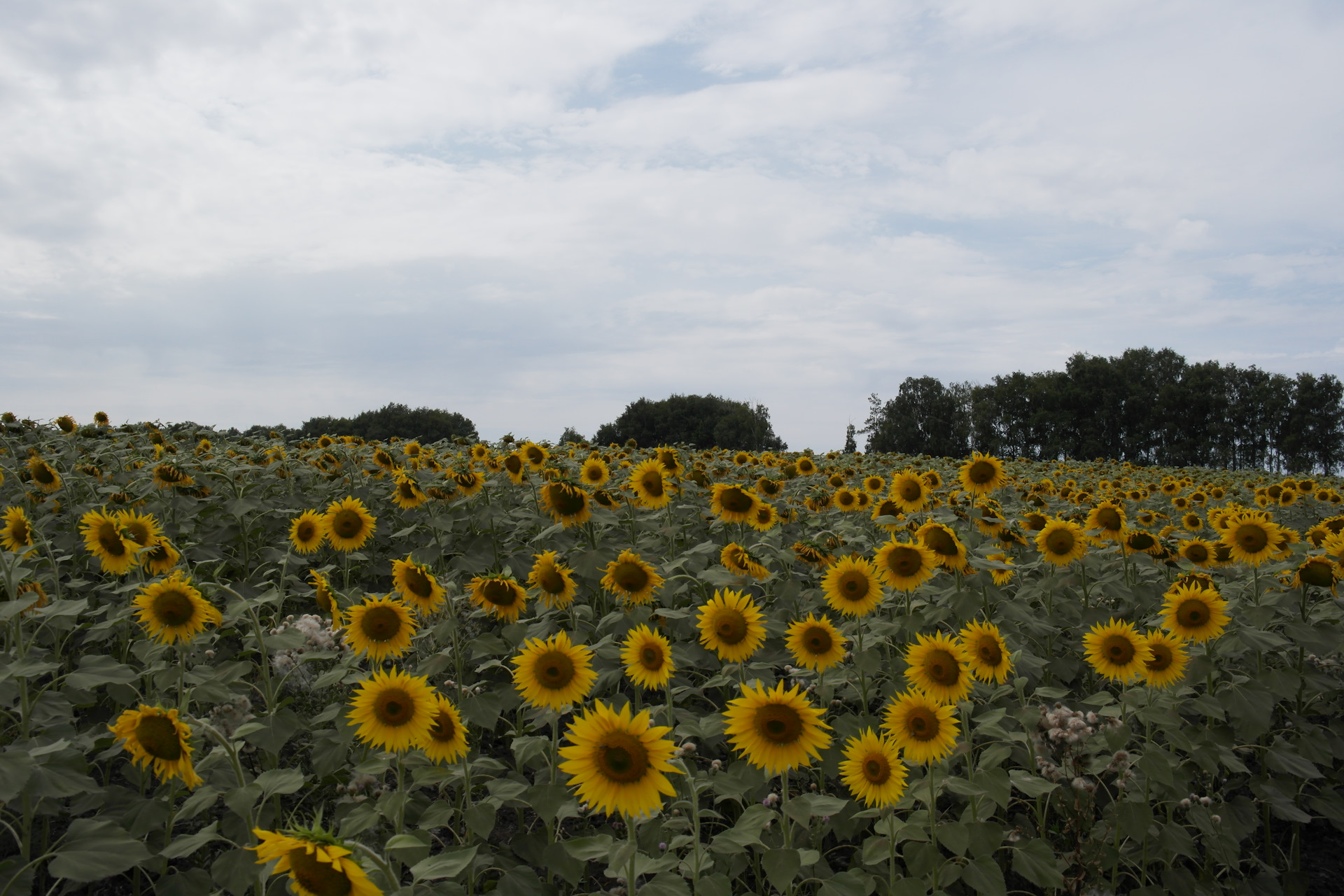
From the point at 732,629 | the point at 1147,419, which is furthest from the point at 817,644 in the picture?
the point at 1147,419

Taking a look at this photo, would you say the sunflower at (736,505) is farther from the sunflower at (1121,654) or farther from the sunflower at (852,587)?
the sunflower at (1121,654)

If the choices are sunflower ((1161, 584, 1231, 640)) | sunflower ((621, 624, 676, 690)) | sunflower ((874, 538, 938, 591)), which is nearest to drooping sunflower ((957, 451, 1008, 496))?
sunflower ((1161, 584, 1231, 640))

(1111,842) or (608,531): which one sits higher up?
(608,531)

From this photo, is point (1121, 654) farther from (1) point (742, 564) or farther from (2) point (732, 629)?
(2) point (732, 629)

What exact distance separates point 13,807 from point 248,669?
138cm

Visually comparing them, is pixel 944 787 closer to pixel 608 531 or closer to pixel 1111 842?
pixel 1111 842

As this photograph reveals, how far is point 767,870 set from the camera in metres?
3.11

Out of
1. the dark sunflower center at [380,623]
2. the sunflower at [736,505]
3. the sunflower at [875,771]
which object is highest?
the sunflower at [736,505]

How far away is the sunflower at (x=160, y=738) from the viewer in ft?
9.59

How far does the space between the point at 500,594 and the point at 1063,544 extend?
4068 mm

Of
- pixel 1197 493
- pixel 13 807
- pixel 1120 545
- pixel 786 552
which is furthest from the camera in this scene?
pixel 1197 493

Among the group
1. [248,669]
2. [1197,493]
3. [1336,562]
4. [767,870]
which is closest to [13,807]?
[248,669]

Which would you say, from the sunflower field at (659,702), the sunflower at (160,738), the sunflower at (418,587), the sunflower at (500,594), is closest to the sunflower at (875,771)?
the sunflower field at (659,702)

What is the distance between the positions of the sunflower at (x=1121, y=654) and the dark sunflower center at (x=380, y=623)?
3.81 m
